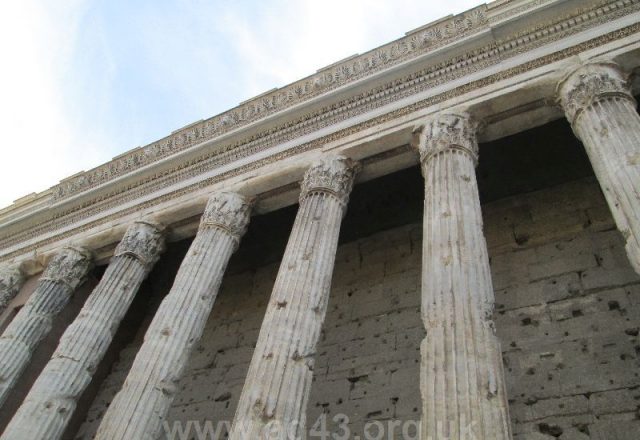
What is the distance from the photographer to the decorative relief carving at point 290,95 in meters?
7.85

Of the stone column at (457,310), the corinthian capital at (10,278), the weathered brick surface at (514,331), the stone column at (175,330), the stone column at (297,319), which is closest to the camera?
the stone column at (457,310)

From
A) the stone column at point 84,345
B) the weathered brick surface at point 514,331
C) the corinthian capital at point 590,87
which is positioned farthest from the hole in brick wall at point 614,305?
the stone column at point 84,345

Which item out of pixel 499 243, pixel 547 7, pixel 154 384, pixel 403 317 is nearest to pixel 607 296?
pixel 499 243

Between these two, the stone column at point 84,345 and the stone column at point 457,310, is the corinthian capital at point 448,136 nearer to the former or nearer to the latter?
the stone column at point 457,310

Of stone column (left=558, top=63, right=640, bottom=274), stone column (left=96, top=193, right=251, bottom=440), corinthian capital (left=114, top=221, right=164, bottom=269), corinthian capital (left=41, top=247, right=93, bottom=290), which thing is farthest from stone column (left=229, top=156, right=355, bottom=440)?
corinthian capital (left=41, top=247, right=93, bottom=290)

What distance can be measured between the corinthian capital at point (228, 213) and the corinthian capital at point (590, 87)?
4480 millimetres

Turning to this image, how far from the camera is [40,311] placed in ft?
28.5

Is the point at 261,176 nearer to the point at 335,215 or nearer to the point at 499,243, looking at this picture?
the point at 335,215

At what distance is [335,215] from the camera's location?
6.98 m

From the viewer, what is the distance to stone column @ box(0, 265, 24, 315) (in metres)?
9.68

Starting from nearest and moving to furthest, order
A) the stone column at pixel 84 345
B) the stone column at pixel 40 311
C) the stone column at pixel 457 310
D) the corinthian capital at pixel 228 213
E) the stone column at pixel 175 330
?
the stone column at pixel 457 310
the stone column at pixel 175 330
the stone column at pixel 84 345
the corinthian capital at pixel 228 213
the stone column at pixel 40 311

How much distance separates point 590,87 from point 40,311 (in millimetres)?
8313

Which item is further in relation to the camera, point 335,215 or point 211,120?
point 211,120

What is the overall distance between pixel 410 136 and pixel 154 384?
4376 mm
